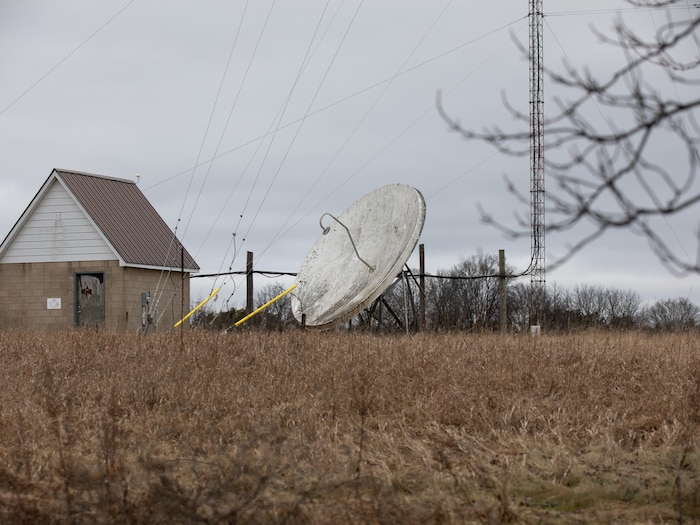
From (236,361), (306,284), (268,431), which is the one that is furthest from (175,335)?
(268,431)

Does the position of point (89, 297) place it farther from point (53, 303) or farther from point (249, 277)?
point (249, 277)

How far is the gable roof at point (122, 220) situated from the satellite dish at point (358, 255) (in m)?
8.36

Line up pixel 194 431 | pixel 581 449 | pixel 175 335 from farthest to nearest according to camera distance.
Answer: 1. pixel 175 335
2. pixel 194 431
3. pixel 581 449

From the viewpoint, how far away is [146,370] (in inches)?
343

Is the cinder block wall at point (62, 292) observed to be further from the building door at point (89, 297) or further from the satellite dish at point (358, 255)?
the satellite dish at point (358, 255)

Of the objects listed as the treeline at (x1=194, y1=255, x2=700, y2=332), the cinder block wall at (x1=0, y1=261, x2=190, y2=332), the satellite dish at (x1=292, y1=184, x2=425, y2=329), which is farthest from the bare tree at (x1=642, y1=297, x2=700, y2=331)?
the cinder block wall at (x1=0, y1=261, x2=190, y2=332)

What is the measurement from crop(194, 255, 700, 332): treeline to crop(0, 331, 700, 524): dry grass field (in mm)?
5093

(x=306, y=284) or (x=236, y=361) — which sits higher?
(x=306, y=284)

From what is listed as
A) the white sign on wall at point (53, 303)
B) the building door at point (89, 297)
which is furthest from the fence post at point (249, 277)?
the white sign on wall at point (53, 303)

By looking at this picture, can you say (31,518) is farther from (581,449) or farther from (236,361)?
(236,361)

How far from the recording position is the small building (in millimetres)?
23641

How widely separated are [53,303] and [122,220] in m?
3.17

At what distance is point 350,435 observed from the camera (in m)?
6.07

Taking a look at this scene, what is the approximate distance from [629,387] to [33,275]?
2024cm
